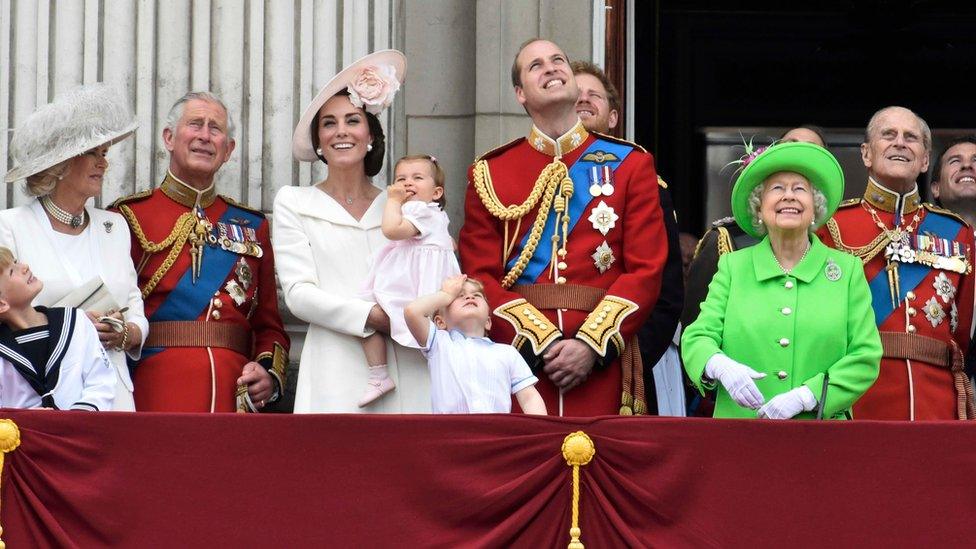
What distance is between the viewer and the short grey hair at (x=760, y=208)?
6957 mm

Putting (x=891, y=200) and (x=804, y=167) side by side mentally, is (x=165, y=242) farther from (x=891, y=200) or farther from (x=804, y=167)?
(x=891, y=200)

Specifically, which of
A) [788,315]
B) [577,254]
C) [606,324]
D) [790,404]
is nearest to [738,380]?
[790,404]

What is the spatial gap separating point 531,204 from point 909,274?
4.26ft

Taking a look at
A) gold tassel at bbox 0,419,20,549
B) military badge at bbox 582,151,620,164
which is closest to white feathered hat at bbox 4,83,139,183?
gold tassel at bbox 0,419,20,549

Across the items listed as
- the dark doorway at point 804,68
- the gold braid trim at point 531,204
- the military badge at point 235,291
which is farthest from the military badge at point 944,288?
the dark doorway at point 804,68

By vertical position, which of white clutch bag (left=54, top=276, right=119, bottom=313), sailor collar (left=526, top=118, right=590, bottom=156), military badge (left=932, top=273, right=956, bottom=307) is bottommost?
white clutch bag (left=54, top=276, right=119, bottom=313)

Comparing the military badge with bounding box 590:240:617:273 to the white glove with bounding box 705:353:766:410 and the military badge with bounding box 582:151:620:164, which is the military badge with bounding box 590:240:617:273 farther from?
the white glove with bounding box 705:353:766:410

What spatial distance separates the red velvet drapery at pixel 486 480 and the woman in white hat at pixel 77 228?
713mm

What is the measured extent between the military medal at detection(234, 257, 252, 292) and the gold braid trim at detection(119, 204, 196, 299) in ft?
0.64

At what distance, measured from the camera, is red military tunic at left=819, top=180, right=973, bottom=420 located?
7.26m

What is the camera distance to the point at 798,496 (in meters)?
6.22

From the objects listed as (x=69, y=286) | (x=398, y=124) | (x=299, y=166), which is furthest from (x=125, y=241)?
(x=398, y=124)

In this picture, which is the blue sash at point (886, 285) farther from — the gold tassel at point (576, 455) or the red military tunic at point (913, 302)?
the gold tassel at point (576, 455)

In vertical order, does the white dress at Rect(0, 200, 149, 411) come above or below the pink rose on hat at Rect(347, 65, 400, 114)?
below
